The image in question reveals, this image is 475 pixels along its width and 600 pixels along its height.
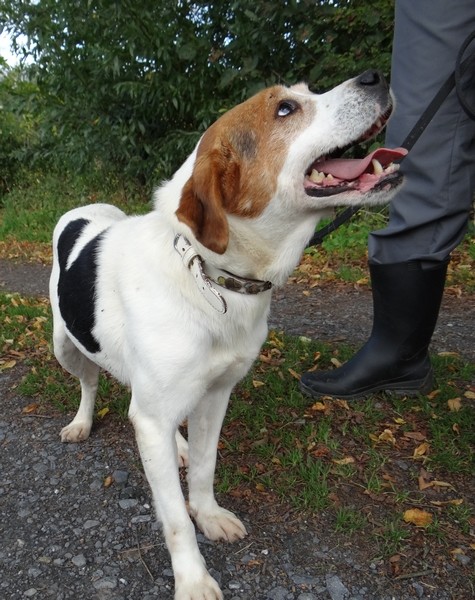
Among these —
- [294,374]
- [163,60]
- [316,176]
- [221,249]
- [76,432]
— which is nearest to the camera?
[221,249]

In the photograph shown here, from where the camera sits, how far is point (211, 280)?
2.06 metres

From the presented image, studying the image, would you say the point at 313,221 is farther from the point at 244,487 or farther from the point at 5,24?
the point at 5,24

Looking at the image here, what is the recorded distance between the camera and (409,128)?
2697 mm

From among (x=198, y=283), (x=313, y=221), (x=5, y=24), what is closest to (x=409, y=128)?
(x=313, y=221)

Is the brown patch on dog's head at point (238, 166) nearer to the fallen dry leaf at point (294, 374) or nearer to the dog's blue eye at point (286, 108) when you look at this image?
the dog's blue eye at point (286, 108)

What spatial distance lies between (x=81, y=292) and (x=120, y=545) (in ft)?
3.67

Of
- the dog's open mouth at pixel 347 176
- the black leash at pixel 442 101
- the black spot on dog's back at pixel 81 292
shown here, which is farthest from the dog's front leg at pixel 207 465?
the dog's open mouth at pixel 347 176

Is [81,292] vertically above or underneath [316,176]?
underneath

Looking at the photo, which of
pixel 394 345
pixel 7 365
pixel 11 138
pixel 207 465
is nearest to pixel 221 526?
pixel 207 465

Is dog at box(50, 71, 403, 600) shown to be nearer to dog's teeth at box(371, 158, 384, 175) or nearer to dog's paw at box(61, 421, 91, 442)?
dog's teeth at box(371, 158, 384, 175)

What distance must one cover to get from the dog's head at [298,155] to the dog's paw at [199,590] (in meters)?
1.34

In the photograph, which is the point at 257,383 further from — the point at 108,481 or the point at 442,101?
the point at 442,101

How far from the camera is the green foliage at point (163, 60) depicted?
5.75 meters

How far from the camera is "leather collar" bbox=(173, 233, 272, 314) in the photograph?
2.01m
